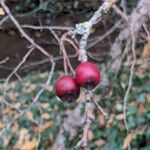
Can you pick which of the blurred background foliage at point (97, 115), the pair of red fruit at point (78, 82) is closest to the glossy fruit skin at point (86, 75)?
the pair of red fruit at point (78, 82)

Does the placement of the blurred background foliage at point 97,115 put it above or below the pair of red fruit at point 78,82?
above

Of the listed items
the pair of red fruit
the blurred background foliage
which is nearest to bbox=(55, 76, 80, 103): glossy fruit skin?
the pair of red fruit

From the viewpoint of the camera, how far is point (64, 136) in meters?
3.15

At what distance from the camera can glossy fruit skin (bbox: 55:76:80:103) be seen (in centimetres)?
133

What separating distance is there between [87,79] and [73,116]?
195 centimetres

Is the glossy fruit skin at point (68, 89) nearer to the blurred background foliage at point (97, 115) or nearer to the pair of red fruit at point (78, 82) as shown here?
the pair of red fruit at point (78, 82)

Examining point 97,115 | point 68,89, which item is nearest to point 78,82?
point 68,89

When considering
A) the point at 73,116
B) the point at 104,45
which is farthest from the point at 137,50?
the point at 104,45

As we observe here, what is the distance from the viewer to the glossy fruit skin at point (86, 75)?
1288 mm

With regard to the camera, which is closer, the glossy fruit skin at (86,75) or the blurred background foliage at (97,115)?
the glossy fruit skin at (86,75)

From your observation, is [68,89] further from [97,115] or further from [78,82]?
[97,115]

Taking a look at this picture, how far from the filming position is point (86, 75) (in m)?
1.29

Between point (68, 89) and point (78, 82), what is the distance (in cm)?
3

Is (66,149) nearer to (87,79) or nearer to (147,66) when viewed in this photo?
(147,66)
